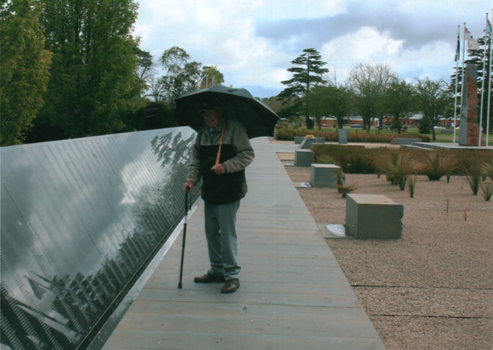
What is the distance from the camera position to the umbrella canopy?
4.11 metres

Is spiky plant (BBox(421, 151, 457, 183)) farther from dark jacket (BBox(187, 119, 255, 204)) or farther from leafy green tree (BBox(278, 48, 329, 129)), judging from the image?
leafy green tree (BBox(278, 48, 329, 129))

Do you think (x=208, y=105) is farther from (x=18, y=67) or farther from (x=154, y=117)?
(x=154, y=117)

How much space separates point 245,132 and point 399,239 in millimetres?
3422

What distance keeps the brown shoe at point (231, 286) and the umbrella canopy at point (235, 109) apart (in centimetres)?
145

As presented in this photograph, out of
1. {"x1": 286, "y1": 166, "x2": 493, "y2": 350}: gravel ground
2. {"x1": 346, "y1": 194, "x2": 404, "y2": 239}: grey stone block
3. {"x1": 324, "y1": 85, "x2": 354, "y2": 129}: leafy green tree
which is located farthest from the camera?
{"x1": 324, "y1": 85, "x2": 354, "y2": 129}: leafy green tree

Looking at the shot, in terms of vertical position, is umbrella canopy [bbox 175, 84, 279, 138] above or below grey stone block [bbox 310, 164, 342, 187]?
above

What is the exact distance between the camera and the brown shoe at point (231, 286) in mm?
4156

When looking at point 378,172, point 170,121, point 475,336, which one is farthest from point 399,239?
point 170,121

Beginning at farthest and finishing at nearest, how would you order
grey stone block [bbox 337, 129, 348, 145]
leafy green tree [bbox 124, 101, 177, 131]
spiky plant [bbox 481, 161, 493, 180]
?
leafy green tree [bbox 124, 101, 177, 131]
grey stone block [bbox 337, 129, 348, 145]
spiky plant [bbox 481, 161, 493, 180]

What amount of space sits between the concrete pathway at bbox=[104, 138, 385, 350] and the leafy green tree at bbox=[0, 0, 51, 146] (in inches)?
787

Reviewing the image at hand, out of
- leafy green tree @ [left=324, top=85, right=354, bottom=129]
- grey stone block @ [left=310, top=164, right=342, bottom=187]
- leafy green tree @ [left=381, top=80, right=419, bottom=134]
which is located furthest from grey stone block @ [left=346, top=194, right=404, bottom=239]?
leafy green tree @ [left=324, top=85, right=354, bottom=129]

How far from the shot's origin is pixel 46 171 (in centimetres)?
337

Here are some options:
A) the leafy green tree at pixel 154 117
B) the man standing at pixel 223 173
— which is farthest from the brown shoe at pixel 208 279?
the leafy green tree at pixel 154 117

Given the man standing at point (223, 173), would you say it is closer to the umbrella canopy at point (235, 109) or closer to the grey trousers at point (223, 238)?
the grey trousers at point (223, 238)
